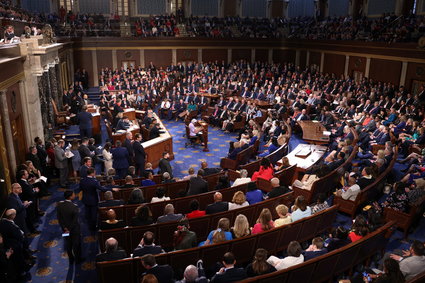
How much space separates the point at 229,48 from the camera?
29172mm

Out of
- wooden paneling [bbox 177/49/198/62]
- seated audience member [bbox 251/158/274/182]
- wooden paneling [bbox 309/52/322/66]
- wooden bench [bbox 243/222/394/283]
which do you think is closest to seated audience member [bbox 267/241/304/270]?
wooden bench [bbox 243/222/394/283]

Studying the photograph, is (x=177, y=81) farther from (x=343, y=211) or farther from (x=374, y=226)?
(x=374, y=226)

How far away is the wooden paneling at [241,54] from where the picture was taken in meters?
29.5

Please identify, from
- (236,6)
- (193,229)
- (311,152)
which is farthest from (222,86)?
(193,229)

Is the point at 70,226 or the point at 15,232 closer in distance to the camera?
the point at 15,232

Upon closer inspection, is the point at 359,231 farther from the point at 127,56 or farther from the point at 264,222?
the point at 127,56

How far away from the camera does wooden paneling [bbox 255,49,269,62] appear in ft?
97.8

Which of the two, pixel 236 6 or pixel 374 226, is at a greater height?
pixel 236 6

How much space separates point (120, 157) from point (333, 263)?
6.37 meters

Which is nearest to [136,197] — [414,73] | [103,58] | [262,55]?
[414,73]

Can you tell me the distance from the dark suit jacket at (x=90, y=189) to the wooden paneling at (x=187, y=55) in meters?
22.4

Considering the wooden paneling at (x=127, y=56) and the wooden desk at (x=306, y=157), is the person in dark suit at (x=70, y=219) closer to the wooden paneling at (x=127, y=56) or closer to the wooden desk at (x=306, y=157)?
the wooden desk at (x=306, y=157)

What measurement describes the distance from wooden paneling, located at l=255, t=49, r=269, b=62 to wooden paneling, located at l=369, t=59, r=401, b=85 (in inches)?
434

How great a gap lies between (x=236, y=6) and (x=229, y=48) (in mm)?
5227
